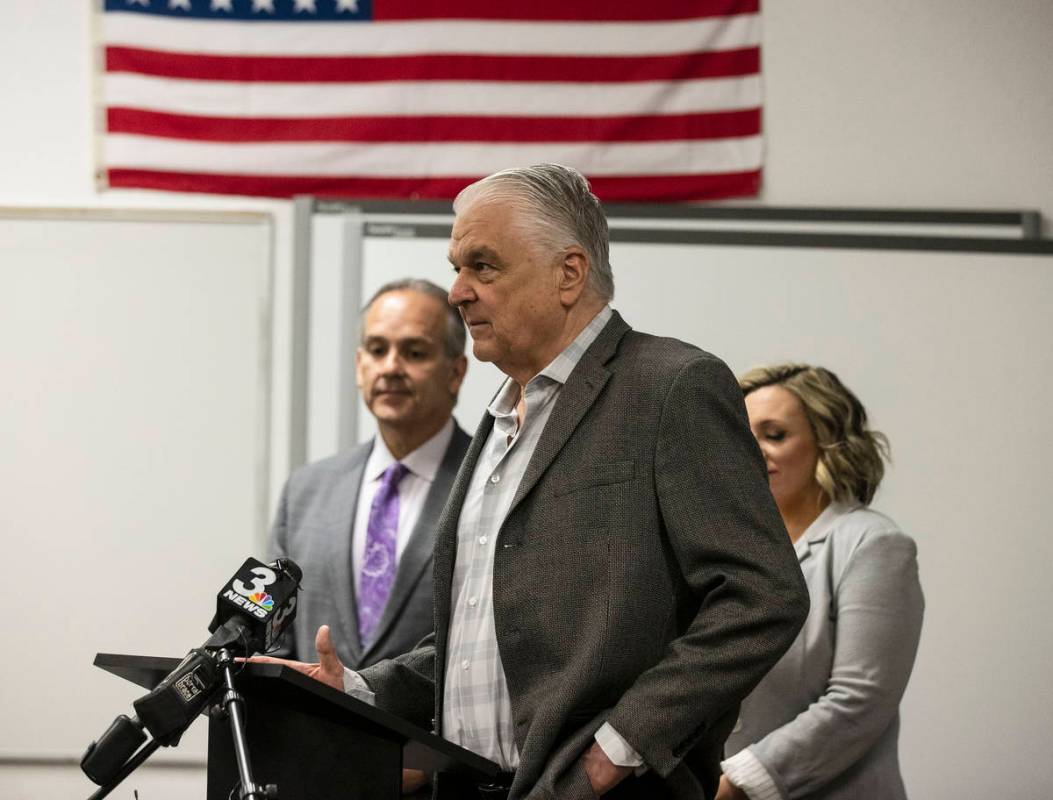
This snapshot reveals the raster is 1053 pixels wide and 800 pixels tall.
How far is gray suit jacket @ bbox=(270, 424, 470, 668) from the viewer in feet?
9.28

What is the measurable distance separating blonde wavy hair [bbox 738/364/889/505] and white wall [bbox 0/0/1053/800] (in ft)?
4.79

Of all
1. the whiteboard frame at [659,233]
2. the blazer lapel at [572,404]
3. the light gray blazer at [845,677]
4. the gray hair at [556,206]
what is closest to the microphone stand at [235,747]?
the blazer lapel at [572,404]

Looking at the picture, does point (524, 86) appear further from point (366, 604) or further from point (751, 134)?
point (366, 604)

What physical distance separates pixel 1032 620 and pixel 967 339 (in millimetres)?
870

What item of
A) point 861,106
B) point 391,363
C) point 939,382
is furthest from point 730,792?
point 861,106

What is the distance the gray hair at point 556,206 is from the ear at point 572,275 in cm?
1

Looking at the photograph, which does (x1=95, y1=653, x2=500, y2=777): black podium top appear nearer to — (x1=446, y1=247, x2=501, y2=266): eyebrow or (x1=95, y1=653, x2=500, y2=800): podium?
(x1=95, y1=653, x2=500, y2=800): podium

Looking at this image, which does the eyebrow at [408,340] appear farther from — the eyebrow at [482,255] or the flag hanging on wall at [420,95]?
the eyebrow at [482,255]

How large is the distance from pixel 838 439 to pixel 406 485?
3.28ft

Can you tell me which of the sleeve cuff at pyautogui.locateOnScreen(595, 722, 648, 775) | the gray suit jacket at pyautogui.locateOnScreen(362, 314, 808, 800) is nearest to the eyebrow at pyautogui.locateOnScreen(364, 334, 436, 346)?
the gray suit jacket at pyautogui.locateOnScreen(362, 314, 808, 800)

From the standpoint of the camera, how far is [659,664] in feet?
5.41

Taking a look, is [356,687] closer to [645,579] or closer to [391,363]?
[645,579]

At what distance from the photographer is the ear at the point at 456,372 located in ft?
10.4

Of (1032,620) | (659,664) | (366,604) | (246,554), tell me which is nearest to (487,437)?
(659,664)
